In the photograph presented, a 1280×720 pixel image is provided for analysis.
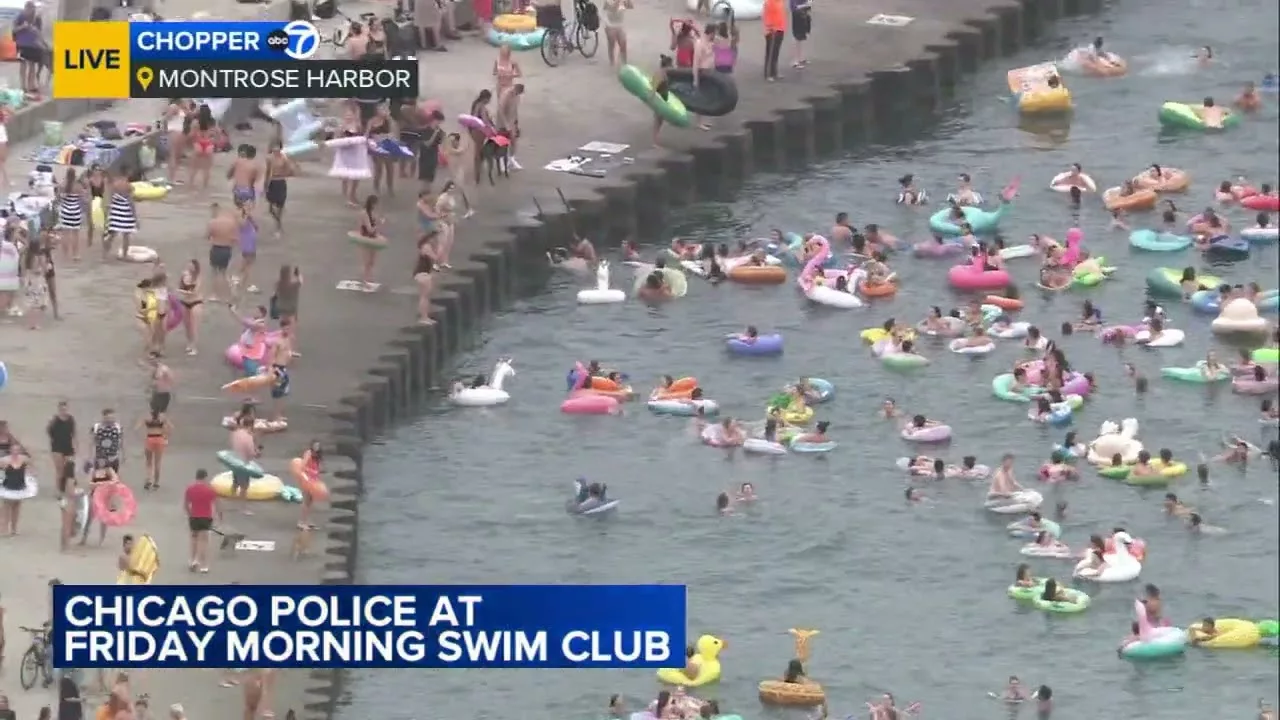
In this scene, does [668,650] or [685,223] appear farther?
[685,223]

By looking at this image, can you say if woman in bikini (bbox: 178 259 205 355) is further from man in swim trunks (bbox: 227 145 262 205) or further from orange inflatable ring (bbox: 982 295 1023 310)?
orange inflatable ring (bbox: 982 295 1023 310)

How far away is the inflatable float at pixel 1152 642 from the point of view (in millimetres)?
64125

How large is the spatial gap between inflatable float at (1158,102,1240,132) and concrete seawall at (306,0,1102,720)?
4296mm

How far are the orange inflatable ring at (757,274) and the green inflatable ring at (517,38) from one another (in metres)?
8.00

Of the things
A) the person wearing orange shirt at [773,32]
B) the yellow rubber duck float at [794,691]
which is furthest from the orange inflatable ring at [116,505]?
the person wearing orange shirt at [773,32]

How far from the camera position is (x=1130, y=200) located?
81875 millimetres

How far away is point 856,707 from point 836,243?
18.7 m

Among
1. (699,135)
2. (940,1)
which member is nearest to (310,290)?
(699,135)

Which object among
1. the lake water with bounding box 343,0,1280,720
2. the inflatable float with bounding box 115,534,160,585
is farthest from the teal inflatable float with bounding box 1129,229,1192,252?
the inflatable float with bounding box 115,534,160,585

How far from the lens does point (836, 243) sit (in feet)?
261

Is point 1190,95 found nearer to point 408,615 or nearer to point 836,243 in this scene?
point 836,243

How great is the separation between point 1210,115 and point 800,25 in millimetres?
8154

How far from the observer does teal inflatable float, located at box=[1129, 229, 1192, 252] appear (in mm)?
80125

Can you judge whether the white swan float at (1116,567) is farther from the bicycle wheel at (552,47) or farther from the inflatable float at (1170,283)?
A: the bicycle wheel at (552,47)
